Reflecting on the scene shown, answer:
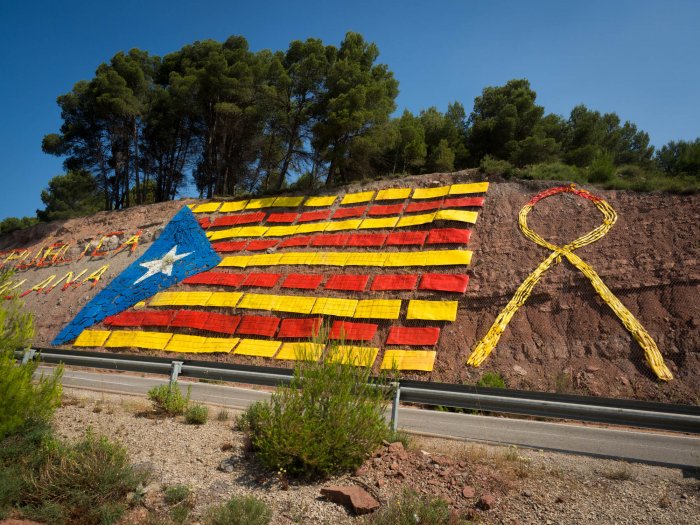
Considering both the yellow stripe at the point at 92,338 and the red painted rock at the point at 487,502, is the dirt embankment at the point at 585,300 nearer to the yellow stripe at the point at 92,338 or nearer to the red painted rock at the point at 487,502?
the yellow stripe at the point at 92,338

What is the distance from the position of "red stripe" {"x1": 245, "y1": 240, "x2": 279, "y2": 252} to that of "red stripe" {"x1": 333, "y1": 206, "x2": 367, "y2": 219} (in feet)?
12.2

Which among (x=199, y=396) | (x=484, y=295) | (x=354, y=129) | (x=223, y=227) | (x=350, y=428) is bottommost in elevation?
(x=199, y=396)

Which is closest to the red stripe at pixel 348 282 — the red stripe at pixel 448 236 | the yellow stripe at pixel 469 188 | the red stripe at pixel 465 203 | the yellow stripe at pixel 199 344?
the red stripe at pixel 448 236

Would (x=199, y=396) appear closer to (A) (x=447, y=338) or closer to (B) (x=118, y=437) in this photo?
(B) (x=118, y=437)

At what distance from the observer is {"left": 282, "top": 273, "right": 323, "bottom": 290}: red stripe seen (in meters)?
20.6

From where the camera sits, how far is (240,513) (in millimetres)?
4625

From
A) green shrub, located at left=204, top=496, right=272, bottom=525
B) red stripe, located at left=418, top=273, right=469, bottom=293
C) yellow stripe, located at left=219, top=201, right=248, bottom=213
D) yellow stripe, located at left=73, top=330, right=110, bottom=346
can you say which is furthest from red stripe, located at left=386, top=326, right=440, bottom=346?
yellow stripe, located at left=219, top=201, right=248, bottom=213

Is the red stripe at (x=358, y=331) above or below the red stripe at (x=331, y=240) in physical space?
below

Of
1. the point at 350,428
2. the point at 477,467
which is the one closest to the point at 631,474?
the point at 477,467

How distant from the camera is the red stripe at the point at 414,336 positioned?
53.4 feet

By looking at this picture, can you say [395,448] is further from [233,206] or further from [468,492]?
[233,206]

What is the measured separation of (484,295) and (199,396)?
10.6 meters

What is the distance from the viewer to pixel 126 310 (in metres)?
22.7

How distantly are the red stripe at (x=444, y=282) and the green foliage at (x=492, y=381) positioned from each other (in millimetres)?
4187
